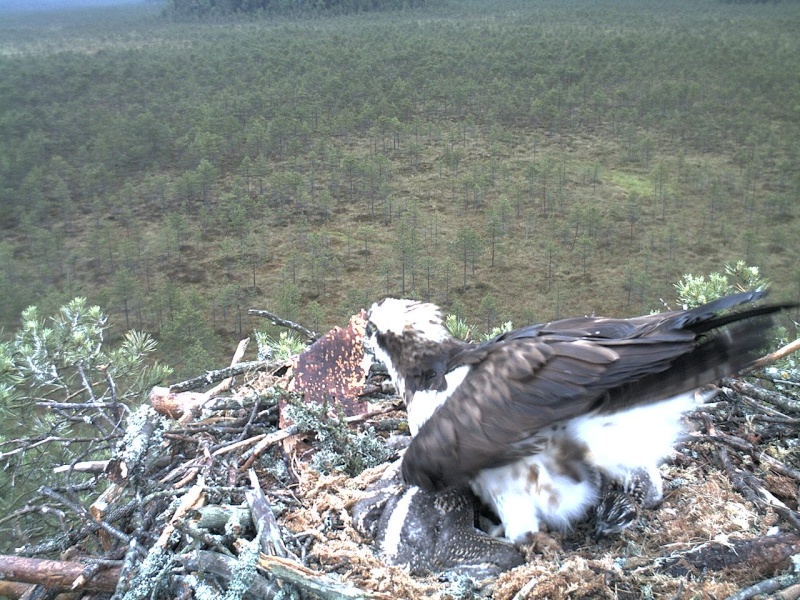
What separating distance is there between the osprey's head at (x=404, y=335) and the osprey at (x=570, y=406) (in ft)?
1.02

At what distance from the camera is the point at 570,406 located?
2861mm

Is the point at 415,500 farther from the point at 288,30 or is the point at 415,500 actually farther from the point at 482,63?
the point at 288,30

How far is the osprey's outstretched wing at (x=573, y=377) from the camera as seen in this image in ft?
9.32

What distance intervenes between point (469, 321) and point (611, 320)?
12590 millimetres

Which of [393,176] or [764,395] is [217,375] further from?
[393,176]

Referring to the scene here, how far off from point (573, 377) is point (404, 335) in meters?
1.17

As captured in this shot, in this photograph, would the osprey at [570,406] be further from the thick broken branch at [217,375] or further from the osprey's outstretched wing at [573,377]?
the thick broken branch at [217,375]

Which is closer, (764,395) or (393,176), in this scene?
(764,395)

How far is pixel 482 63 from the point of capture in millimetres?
35812

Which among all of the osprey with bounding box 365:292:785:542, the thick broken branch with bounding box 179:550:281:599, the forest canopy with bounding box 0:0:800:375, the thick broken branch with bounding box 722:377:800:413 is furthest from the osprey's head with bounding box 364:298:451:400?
the forest canopy with bounding box 0:0:800:375

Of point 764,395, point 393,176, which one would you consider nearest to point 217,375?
point 764,395

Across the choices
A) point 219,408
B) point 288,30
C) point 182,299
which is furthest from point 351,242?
point 288,30

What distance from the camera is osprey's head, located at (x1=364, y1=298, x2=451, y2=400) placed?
3.74 metres

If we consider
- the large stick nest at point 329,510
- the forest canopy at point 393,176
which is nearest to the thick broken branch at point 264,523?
the large stick nest at point 329,510
